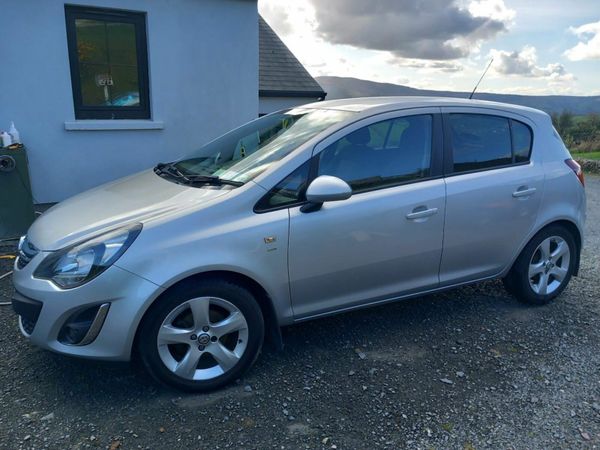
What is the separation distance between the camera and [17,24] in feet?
19.2

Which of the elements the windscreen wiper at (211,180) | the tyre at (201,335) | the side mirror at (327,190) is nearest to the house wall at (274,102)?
the windscreen wiper at (211,180)

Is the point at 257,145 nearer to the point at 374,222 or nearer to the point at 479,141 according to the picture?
the point at 374,222

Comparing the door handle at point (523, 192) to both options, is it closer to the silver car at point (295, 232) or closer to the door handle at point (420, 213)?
the silver car at point (295, 232)

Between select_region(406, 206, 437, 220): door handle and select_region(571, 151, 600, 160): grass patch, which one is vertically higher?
select_region(406, 206, 437, 220): door handle

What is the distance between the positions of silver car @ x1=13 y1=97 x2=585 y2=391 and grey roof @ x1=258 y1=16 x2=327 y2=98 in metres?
9.02

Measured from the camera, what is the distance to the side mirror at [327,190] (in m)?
2.92

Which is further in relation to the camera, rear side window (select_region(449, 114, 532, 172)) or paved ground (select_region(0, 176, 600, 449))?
rear side window (select_region(449, 114, 532, 172))

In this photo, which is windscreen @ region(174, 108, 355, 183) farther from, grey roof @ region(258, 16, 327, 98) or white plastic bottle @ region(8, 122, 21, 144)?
grey roof @ region(258, 16, 327, 98)

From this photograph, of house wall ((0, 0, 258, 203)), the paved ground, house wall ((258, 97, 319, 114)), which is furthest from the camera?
house wall ((258, 97, 319, 114))

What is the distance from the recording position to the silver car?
2.66 m

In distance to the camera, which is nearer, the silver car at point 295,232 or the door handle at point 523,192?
the silver car at point 295,232

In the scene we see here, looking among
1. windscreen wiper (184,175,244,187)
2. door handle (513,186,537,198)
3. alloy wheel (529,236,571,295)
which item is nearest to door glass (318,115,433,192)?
windscreen wiper (184,175,244,187)

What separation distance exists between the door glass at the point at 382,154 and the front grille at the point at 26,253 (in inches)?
71.3

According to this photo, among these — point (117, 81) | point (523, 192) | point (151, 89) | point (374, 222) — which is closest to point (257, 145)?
point (374, 222)
